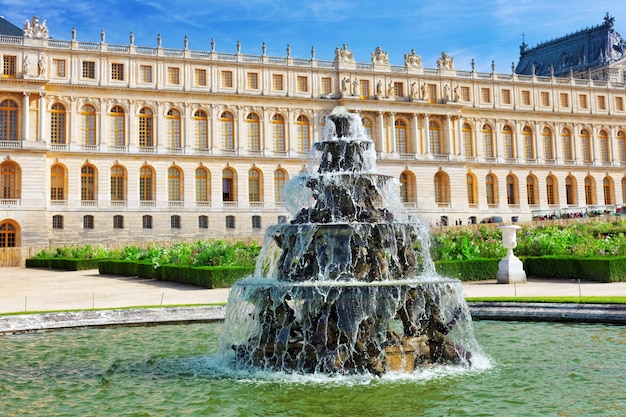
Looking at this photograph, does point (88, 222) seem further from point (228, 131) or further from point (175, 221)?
point (228, 131)

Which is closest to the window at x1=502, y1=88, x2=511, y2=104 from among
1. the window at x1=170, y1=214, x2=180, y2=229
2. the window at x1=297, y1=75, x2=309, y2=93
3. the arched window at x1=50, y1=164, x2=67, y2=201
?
the window at x1=297, y1=75, x2=309, y2=93

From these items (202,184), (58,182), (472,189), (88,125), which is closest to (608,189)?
(472,189)

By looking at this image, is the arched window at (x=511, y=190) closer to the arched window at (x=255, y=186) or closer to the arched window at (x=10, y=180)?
the arched window at (x=255, y=186)

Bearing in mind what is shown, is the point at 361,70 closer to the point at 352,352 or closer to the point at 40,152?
the point at 40,152

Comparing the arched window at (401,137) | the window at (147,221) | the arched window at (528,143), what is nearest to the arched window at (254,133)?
the window at (147,221)

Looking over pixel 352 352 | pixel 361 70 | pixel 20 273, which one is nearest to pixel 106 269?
pixel 20 273

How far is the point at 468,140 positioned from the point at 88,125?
33.7m

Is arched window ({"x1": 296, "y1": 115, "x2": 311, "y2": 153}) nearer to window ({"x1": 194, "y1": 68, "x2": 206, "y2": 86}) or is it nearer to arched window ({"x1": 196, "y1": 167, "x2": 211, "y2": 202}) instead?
arched window ({"x1": 196, "y1": 167, "x2": 211, "y2": 202})

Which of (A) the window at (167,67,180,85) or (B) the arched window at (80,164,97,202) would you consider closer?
(B) the arched window at (80,164,97,202)

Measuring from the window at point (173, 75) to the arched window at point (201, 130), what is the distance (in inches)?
115

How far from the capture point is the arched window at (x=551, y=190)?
203 ft

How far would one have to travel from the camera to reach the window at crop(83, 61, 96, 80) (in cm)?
4759

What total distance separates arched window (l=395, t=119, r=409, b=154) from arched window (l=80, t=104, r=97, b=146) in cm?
2542

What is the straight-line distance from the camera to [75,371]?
10.8 m
